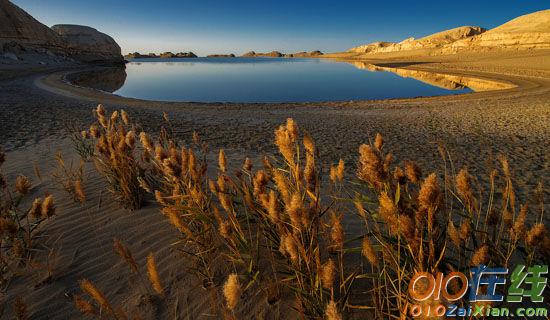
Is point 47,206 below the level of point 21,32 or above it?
below

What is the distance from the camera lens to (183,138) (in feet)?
29.7

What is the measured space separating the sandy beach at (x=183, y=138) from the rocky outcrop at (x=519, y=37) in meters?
48.7

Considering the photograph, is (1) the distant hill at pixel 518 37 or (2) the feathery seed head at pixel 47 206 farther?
(1) the distant hill at pixel 518 37

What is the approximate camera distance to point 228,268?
2586mm

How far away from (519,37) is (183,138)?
71068 millimetres

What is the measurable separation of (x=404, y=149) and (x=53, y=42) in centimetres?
8028

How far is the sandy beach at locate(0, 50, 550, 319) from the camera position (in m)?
2.49

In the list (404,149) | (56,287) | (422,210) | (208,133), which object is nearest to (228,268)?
(56,287)

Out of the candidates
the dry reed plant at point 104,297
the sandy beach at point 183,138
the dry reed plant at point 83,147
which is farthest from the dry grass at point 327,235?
the dry reed plant at point 83,147

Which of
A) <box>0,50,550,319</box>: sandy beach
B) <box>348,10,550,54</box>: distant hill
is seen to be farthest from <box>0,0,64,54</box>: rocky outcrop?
<box>348,10,550,54</box>: distant hill

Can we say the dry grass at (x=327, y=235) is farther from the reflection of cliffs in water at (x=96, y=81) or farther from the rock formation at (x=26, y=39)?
the rock formation at (x=26, y=39)

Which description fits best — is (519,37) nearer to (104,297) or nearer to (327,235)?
(327,235)

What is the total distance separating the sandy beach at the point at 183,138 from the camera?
249cm

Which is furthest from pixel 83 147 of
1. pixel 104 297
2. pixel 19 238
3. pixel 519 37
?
pixel 519 37
